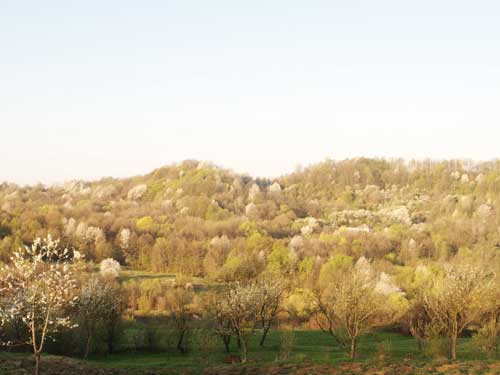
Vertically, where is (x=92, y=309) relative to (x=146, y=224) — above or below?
below

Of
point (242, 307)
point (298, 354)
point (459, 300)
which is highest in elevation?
point (459, 300)

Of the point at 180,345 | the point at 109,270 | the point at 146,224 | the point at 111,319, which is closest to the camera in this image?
the point at 111,319

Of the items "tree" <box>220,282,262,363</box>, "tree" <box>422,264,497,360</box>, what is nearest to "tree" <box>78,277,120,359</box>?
"tree" <box>220,282,262,363</box>

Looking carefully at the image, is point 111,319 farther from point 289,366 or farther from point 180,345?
point 289,366

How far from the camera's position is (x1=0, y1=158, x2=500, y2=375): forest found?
3341 cm

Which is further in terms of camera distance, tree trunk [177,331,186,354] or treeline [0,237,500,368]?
tree trunk [177,331,186,354]

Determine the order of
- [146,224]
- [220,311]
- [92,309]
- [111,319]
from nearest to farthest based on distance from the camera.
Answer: [220,311] → [92,309] → [111,319] → [146,224]

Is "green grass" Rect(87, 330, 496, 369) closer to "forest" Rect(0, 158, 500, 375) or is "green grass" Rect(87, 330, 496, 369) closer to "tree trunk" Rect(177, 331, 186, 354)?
"forest" Rect(0, 158, 500, 375)

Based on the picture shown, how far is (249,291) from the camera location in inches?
1681

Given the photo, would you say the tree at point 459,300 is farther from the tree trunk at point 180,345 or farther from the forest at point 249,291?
the tree trunk at point 180,345


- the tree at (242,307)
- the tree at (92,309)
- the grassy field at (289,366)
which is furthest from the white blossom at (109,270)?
the tree at (242,307)

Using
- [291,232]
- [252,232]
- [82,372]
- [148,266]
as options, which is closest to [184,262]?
[148,266]

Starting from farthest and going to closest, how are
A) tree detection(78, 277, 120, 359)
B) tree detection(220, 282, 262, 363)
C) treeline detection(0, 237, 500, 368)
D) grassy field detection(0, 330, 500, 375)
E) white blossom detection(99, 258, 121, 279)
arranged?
white blossom detection(99, 258, 121, 279) → tree detection(78, 277, 120, 359) → tree detection(220, 282, 262, 363) → grassy field detection(0, 330, 500, 375) → treeline detection(0, 237, 500, 368)

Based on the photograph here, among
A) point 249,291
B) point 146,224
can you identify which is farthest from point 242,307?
point 146,224
